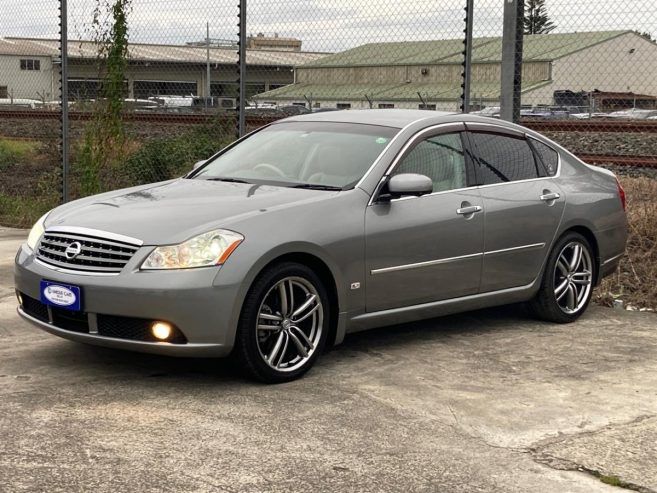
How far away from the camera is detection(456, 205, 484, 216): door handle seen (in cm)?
656

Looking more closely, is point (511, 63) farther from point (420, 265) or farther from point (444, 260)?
point (420, 265)

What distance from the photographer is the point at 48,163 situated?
1941 cm

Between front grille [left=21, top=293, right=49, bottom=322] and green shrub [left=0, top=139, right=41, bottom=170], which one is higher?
green shrub [left=0, top=139, right=41, bottom=170]

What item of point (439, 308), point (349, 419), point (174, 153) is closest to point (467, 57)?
point (439, 308)

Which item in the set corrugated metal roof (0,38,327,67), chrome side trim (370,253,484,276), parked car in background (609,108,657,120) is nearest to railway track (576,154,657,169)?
parked car in background (609,108,657,120)

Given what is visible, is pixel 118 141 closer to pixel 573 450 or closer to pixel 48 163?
pixel 48 163

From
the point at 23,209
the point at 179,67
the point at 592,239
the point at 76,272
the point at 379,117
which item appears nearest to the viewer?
the point at 76,272

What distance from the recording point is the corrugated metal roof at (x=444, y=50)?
31.9ft

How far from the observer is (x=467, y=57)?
31.8 ft

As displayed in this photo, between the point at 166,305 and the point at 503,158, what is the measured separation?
2.94 m

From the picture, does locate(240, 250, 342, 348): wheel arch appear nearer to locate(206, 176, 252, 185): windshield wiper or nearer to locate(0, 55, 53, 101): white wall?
locate(206, 176, 252, 185): windshield wiper

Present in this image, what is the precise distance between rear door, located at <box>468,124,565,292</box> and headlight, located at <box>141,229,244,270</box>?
2046 mm

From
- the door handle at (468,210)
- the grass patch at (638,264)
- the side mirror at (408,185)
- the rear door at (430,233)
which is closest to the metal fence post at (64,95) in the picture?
the grass patch at (638,264)

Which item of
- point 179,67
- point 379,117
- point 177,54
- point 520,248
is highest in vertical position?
point 177,54
